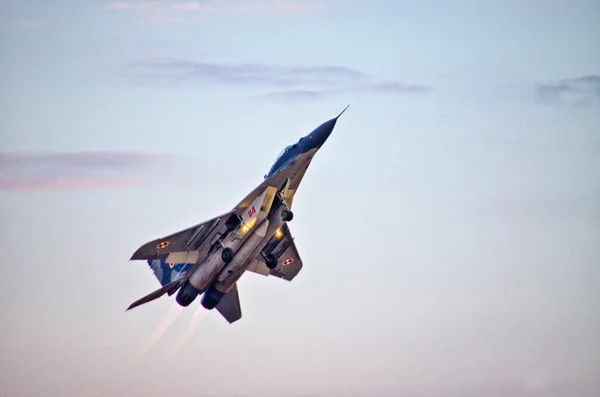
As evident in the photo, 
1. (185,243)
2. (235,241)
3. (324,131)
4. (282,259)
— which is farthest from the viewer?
(282,259)

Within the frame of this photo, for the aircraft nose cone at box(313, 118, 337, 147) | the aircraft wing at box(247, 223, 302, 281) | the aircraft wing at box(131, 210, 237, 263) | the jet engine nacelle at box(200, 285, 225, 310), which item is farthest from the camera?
the aircraft wing at box(247, 223, 302, 281)

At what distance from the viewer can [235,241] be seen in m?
71.0

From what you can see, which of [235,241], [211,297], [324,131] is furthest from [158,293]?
[324,131]

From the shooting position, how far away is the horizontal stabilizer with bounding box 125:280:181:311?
7325 centimetres

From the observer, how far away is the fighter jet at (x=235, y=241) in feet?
232

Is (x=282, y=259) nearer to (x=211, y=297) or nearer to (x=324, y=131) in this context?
(x=211, y=297)

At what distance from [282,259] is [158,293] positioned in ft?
29.8

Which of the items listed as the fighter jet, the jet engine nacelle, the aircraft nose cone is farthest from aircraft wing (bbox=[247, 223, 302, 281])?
the aircraft nose cone

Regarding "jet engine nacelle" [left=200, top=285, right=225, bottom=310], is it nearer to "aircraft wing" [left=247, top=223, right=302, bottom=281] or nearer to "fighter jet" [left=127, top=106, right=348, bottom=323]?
"fighter jet" [left=127, top=106, right=348, bottom=323]

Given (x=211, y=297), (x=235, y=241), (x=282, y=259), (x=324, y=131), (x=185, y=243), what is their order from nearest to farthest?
(x=324, y=131), (x=235, y=241), (x=185, y=243), (x=211, y=297), (x=282, y=259)

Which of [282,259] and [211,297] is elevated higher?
[282,259]

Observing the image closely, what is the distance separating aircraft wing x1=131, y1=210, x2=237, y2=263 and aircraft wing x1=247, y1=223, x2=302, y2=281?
3.67 m

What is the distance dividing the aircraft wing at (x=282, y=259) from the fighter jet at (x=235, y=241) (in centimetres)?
9

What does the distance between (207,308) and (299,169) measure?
1135 cm
